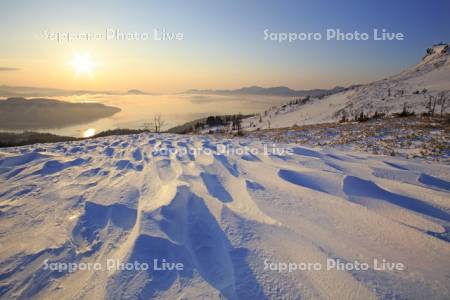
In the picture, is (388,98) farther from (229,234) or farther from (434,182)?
(229,234)

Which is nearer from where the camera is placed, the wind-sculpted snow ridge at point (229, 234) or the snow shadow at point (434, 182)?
the wind-sculpted snow ridge at point (229, 234)

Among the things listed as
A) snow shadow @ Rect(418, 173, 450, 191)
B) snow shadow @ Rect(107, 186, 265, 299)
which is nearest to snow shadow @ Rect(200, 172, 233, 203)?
snow shadow @ Rect(107, 186, 265, 299)

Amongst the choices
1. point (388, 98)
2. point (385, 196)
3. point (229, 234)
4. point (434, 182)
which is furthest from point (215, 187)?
point (388, 98)

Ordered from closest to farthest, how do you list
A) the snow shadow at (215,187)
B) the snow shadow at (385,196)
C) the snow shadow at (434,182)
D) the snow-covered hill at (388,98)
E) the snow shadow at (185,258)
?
the snow shadow at (185,258)
the snow shadow at (385,196)
the snow shadow at (215,187)
the snow shadow at (434,182)
the snow-covered hill at (388,98)

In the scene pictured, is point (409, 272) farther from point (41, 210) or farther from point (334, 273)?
point (41, 210)

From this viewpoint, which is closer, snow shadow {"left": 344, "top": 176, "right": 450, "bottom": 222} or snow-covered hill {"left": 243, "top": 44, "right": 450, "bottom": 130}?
snow shadow {"left": 344, "top": 176, "right": 450, "bottom": 222}

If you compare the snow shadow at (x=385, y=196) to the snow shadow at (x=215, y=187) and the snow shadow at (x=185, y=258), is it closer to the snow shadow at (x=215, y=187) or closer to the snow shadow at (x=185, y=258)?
the snow shadow at (x=215, y=187)

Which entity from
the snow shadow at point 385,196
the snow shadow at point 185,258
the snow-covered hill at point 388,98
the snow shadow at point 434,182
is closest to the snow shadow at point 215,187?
the snow shadow at point 185,258

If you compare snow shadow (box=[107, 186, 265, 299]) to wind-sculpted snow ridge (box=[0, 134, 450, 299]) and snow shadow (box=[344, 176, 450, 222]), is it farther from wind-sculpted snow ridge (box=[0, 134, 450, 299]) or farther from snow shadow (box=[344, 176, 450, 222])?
snow shadow (box=[344, 176, 450, 222])

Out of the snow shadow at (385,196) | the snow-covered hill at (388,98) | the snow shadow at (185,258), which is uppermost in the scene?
the snow-covered hill at (388,98)

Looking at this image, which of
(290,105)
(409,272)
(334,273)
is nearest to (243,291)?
(334,273)
